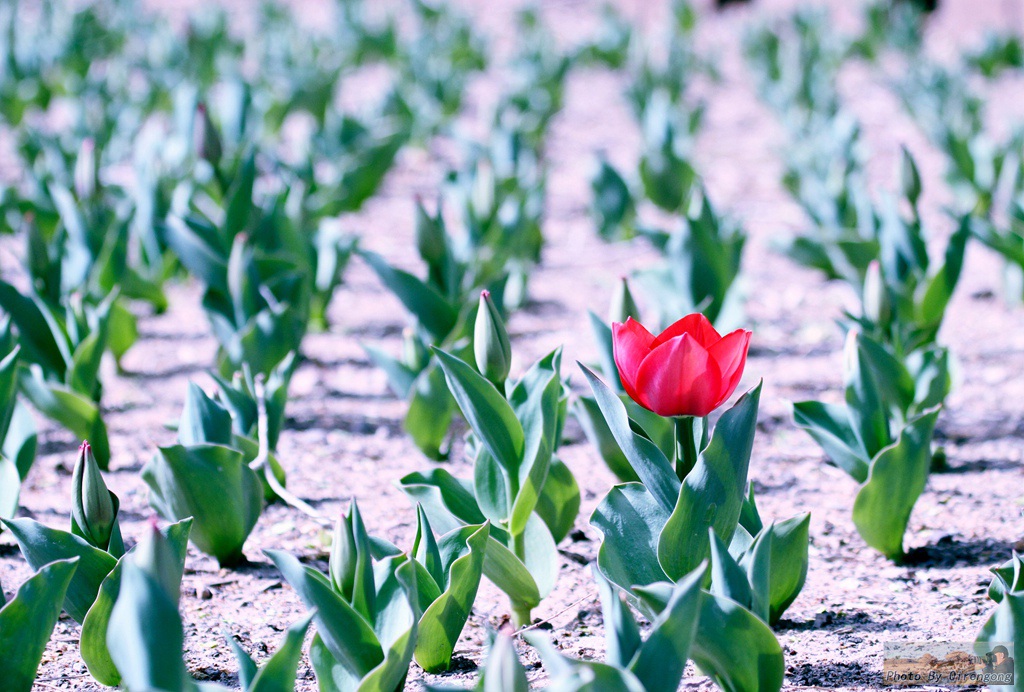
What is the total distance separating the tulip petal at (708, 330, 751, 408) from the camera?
1.17m

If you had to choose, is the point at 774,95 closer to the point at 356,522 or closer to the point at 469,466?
the point at 469,466

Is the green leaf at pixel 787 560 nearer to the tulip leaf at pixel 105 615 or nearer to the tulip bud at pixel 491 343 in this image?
the tulip bud at pixel 491 343

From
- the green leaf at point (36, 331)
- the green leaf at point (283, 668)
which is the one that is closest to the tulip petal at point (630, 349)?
the green leaf at point (283, 668)

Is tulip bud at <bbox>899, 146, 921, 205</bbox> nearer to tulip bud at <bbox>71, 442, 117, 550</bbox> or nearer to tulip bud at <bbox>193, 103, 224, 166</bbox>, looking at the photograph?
tulip bud at <bbox>193, 103, 224, 166</bbox>

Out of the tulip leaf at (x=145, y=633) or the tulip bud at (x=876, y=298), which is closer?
the tulip leaf at (x=145, y=633)

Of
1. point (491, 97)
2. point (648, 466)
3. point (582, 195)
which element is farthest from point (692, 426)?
point (491, 97)

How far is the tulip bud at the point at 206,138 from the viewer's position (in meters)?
2.54

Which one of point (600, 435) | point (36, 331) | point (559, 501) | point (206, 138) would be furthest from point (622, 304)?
point (206, 138)

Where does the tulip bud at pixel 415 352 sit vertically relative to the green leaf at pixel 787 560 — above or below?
above

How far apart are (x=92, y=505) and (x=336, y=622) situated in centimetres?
40

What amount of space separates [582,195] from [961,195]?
1.41 meters

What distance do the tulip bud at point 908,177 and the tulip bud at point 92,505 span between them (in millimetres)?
1947

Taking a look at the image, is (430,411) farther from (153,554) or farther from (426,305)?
(153,554)

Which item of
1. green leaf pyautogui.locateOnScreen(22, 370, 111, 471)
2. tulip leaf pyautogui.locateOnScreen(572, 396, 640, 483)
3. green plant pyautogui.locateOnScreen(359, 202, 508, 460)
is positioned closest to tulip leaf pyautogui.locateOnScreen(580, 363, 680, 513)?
tulip leaf pyautogui.locateOnScreen(572, 396, 640, 483)
